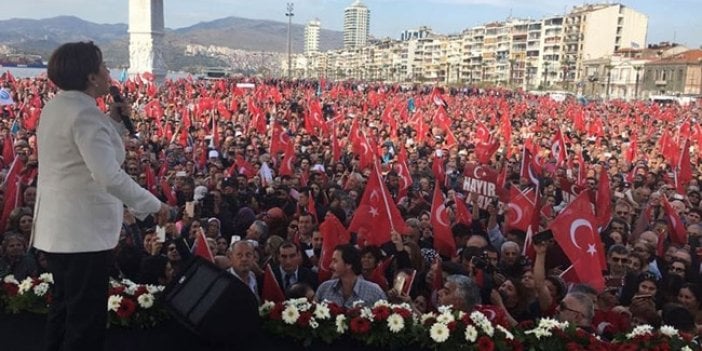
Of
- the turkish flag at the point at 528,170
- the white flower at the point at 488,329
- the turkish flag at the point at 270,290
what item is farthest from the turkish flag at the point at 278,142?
the white flower at the point at 488,329

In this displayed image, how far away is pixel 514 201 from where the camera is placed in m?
9.20

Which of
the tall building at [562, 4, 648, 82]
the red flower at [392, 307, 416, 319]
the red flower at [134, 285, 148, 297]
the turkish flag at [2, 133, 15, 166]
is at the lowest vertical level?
the turkish flag at [2, 133, 15, 166]

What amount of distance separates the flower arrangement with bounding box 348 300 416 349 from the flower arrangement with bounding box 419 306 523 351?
0.10 m

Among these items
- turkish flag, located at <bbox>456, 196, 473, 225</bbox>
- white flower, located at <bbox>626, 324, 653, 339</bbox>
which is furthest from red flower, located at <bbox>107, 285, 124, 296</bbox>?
turkish flag, located at <bbox>456, 196, 473, 225</bbox>

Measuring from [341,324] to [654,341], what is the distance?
6.32ft

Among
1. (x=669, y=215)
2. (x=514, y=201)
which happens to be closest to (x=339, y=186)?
(x=514, y=201)

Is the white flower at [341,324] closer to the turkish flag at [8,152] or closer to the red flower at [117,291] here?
the red flower at [117,291]

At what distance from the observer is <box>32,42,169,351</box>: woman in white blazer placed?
317 centimetres

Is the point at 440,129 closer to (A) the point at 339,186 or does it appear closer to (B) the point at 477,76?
(A) the point at 339,186

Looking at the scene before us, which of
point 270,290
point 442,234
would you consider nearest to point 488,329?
point 270,290

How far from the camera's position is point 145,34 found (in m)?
40.7

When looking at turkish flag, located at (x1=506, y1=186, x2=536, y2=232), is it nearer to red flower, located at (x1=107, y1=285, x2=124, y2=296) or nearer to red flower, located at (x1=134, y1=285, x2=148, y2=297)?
red flower, located at (x1=134, y1=285, x2=148, y2=297)

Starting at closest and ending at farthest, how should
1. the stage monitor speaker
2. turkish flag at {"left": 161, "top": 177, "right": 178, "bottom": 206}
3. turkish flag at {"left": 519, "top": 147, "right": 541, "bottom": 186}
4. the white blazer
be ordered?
the white blazer
the stage monitor speaker
turkish flag at {"left": 161, "top": 177, "right": 178, "bottom": 206}
turkish flag at {"left": 519, "top": 147, "right": 541, "bottom": 186}

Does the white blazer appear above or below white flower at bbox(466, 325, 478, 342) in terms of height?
above
